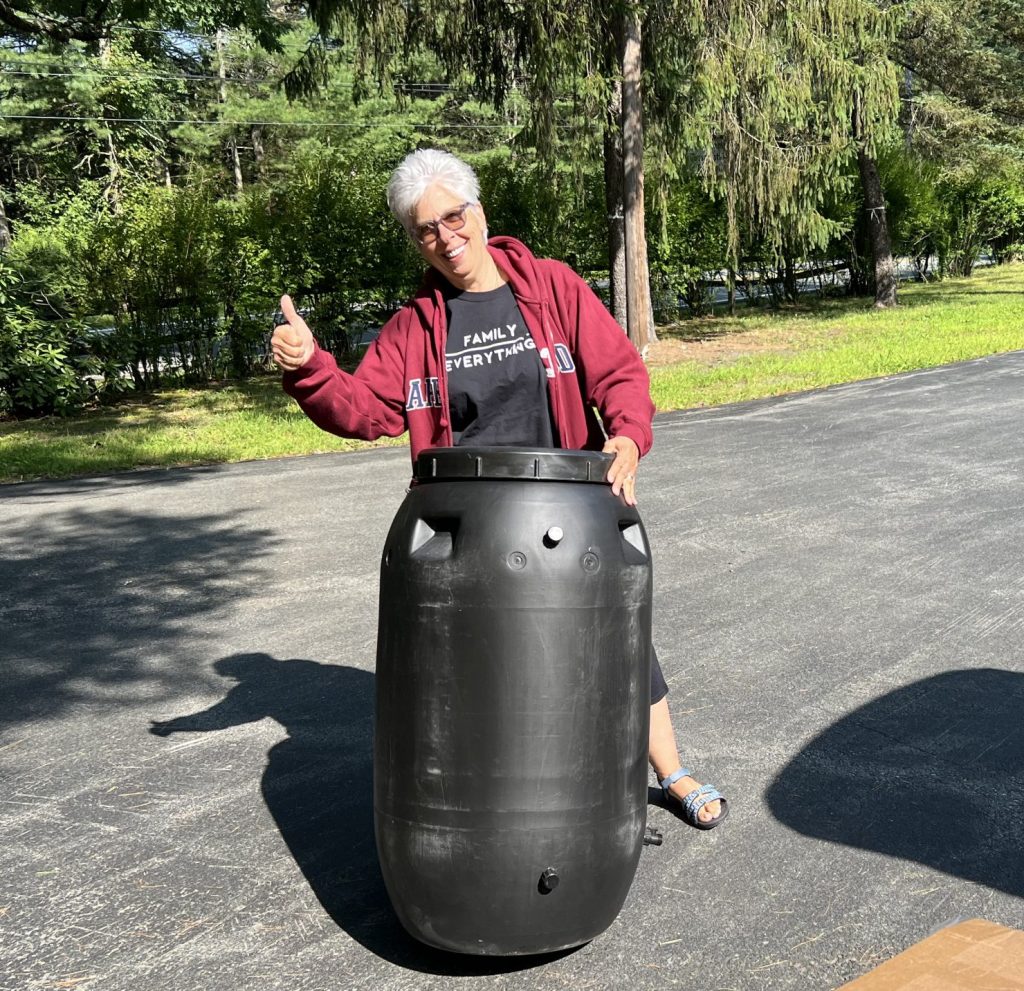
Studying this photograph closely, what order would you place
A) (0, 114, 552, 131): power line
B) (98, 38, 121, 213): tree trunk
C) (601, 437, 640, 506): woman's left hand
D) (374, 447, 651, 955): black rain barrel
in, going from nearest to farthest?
1. (374, 447, 651, 955): black rain barrel
2. (601, 437, 640, 506): woman's left hand
3. (98, 38, 121, 213): tree trunk
4. (0, 114, 552, 131): power line

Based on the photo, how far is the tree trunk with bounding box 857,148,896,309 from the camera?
24.3 metres

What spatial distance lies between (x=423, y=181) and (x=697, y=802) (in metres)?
1.89

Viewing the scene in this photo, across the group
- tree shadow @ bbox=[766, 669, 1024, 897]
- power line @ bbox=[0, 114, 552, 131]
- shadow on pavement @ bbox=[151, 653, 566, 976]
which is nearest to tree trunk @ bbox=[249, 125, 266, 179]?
power line @ bbox=[0, 114, 552, 131]

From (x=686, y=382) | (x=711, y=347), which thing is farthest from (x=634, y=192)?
(x=686, y=382)

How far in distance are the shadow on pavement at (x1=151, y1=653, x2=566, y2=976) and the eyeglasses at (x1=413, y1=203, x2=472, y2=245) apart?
5.62ft

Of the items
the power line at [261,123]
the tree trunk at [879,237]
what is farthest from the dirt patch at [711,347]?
the power line at [261,123]

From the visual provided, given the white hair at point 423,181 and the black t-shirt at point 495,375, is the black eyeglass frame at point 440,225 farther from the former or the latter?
the black t-shirt at point 495,375

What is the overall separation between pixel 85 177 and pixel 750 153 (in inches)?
1173

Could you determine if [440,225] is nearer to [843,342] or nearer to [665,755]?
[665,755]

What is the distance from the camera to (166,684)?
4.82 meters

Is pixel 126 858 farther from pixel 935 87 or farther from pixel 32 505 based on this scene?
pixel 935 87

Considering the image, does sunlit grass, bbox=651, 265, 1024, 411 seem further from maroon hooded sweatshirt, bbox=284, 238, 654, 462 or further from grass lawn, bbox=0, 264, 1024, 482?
maroon hooded sweatshirt, bbox=284, 238, 654, 462

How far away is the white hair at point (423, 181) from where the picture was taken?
9.76ft

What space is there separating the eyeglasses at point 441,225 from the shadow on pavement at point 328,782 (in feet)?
5.62
